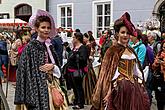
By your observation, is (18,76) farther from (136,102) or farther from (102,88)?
(136,102)

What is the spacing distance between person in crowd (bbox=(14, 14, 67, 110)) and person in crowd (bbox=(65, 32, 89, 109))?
11.2 ft

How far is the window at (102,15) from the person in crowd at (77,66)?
24.6 ft

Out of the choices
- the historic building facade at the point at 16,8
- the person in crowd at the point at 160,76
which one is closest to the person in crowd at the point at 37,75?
the person in crowd at the point at 160,76

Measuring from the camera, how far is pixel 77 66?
8156 millimetres

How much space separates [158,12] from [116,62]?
9188mm

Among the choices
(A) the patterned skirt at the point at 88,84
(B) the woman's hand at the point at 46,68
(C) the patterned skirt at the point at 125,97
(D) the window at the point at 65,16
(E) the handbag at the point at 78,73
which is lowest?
(A) the patterned skirt at the point at 88,84

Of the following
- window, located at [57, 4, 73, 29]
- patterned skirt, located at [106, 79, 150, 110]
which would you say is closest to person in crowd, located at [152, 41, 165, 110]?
patterned skirt, located at [106, 79, 150, 110]

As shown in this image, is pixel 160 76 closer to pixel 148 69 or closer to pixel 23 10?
pixel 148 69

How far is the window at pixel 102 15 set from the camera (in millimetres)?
15779

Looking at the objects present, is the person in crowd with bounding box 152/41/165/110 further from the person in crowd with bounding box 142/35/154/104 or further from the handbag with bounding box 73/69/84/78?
the handbag with bounding box 73/69/84/78

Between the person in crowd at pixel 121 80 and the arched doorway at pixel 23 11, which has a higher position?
the arched doorway at pixel 23 11

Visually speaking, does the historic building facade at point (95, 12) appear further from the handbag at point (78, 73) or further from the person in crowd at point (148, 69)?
the person in crowd at point (148, 69)

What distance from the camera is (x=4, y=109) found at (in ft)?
13.3

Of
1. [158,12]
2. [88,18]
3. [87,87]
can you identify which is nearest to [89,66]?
[87,87]
